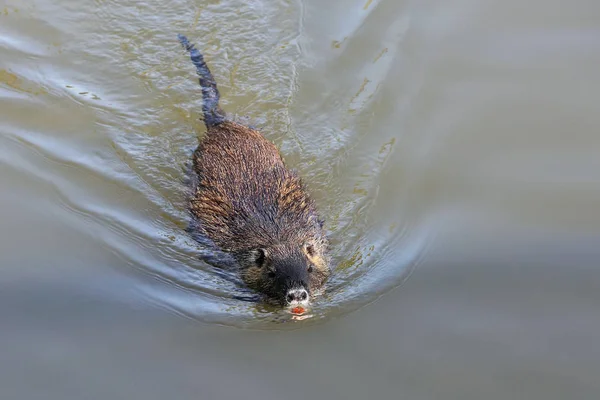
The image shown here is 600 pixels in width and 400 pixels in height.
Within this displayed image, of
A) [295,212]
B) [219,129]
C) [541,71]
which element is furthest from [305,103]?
[541,71]

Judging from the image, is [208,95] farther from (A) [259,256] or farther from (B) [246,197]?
(A) [259,256]

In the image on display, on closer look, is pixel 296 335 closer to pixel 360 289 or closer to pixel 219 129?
pixel 360 289

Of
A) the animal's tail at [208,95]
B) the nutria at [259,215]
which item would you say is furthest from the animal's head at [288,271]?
the animal's tail at [208,95]

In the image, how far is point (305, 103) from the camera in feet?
22.5

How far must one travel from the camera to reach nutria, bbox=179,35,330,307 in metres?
4.97

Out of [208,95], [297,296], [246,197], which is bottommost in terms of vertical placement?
[297,296]

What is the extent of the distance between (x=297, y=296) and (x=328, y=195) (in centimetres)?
154

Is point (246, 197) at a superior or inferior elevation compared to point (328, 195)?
inferior

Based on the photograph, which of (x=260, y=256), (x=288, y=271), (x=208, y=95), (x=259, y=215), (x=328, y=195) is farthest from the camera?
(x=208, y=95)

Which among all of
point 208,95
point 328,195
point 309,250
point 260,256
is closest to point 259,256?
point 260,256

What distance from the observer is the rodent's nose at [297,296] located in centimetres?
462

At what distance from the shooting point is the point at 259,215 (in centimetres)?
538

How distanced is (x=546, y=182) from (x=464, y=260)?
117cm

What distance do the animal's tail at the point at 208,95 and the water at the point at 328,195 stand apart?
0.21 metres
